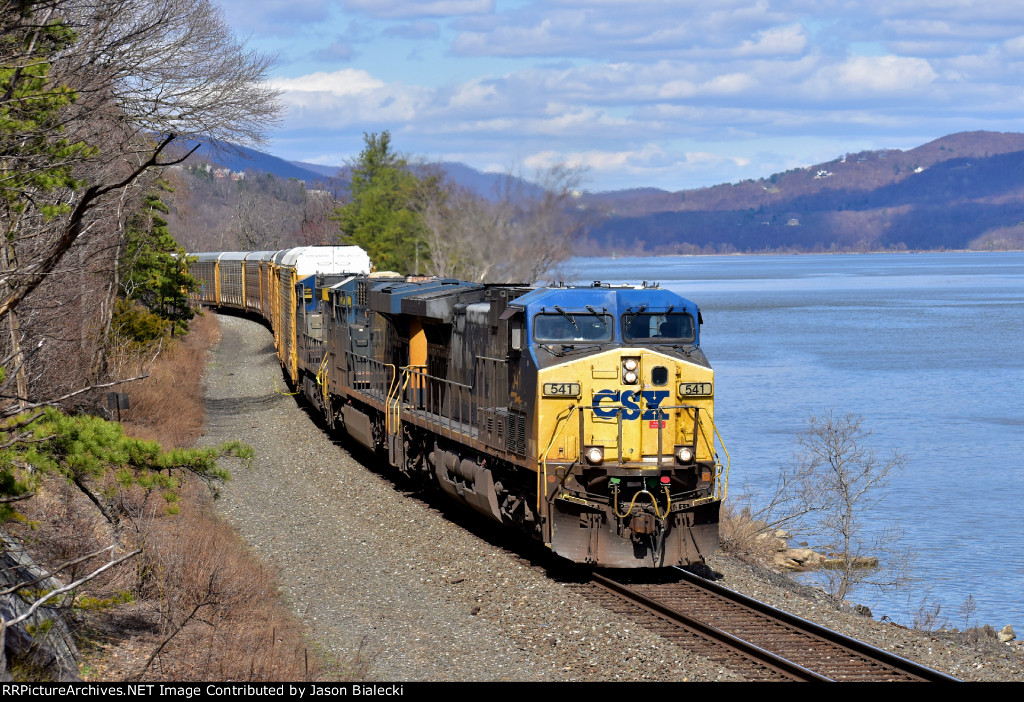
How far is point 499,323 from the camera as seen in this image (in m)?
14.5

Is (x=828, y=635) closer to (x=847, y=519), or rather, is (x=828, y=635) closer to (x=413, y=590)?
(x=413, y=590)

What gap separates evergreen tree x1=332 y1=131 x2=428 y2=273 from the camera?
6969cm

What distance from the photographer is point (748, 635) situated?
437 inches

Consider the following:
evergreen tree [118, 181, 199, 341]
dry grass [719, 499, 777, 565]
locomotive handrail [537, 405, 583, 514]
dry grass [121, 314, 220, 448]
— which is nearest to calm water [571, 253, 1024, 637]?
dry grass [719, 499, 777, 565]

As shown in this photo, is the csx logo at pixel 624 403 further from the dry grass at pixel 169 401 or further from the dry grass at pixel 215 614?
the dry grass at pixel 169 401

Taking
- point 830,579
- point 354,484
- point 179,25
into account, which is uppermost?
point 179,25

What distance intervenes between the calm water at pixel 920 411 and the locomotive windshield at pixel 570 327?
9.59 metres

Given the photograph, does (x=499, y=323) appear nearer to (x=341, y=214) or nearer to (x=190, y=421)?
(x=190, y=421)

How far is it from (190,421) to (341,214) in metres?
55.4

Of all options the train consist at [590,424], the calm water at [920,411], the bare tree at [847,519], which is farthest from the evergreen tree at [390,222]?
the train consist at [590,424]

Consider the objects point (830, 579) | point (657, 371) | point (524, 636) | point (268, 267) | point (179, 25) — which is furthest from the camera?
point (268, 267)

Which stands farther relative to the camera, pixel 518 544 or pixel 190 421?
pixel 190 421

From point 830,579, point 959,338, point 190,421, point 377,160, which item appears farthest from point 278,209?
point 830,579

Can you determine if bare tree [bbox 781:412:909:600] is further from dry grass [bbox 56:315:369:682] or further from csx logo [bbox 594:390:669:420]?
dry grass [bbox 56:315:369:682]
